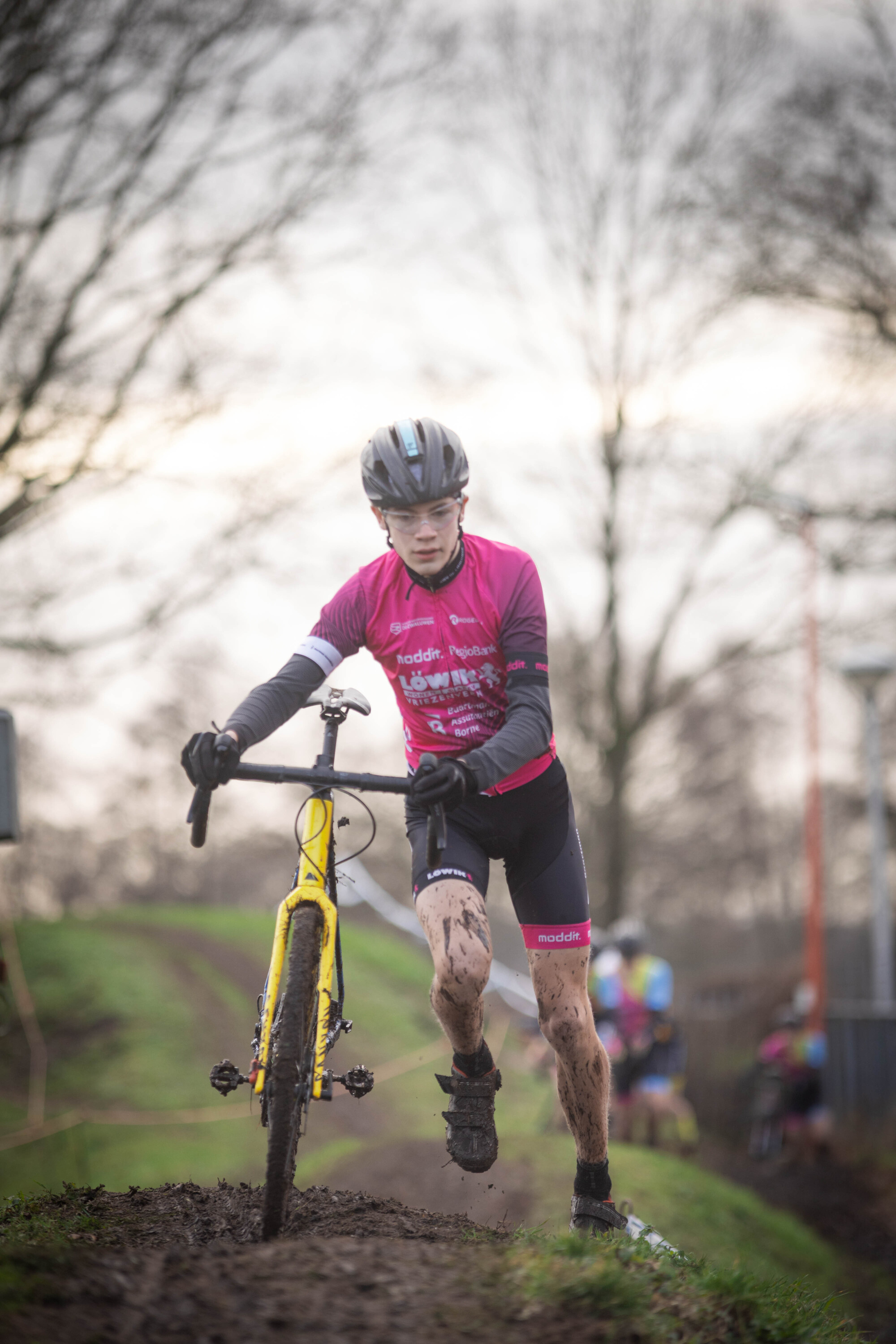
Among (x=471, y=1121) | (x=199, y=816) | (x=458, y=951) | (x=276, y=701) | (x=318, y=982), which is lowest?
(x=471, y=1121)

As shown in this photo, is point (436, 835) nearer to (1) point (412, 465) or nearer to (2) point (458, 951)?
(2) point (458, 951)

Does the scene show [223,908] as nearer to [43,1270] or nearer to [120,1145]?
[120,1145]

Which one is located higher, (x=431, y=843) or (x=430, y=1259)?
(x=431, y=843)

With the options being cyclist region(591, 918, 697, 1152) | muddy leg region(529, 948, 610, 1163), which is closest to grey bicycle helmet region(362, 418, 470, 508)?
muddy leg region(529, 948, 610, 1163)

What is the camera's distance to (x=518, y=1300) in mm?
3195

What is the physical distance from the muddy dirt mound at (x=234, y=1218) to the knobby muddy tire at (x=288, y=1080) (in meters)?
0.23

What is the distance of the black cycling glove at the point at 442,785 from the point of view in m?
3.73

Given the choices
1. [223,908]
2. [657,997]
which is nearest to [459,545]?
[657,997]

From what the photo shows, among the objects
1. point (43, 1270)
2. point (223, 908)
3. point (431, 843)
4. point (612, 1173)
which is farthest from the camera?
point (223, 908)

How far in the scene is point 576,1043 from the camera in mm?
4488

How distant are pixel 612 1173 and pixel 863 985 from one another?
40.9 ft

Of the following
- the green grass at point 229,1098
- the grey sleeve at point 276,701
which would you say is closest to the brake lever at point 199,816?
the grey sleeve at point 276,701

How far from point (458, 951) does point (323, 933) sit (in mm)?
488

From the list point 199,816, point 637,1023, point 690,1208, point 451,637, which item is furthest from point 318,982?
point 637,1023
